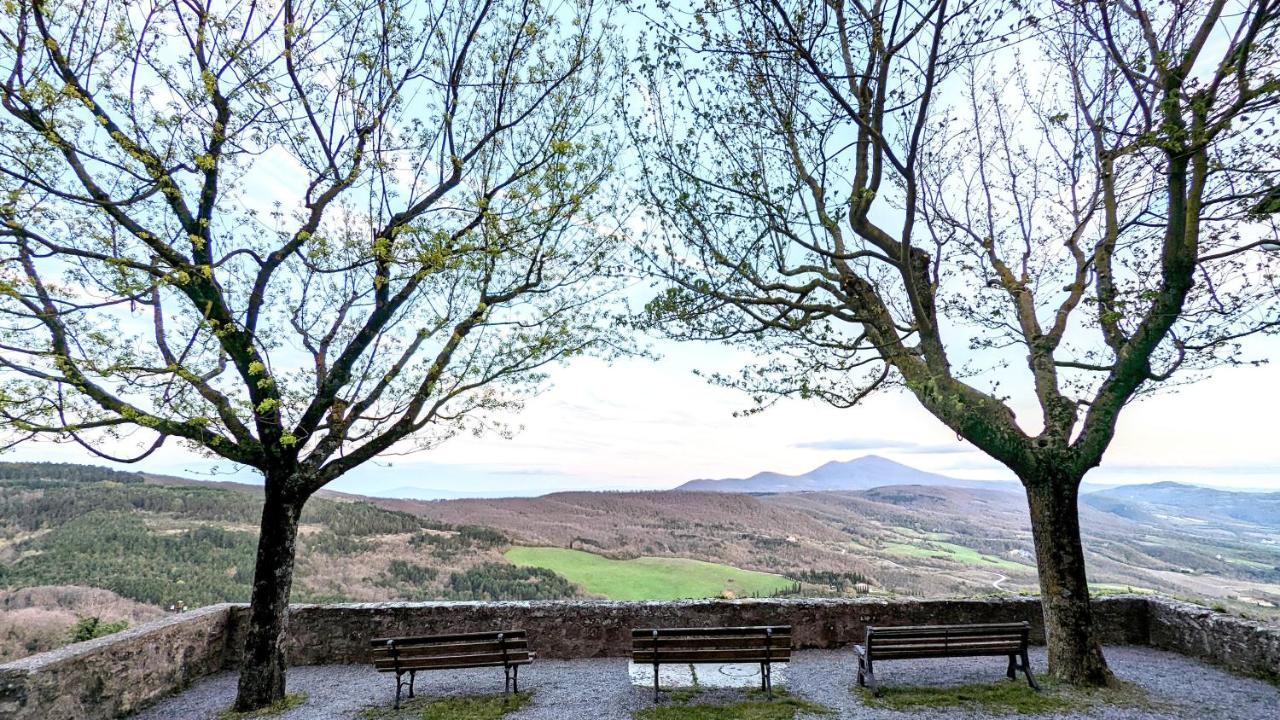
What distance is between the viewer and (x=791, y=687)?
6.99 metres

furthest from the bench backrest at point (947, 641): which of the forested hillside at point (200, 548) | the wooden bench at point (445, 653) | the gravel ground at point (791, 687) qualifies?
the forested hillside at point (200, 548)

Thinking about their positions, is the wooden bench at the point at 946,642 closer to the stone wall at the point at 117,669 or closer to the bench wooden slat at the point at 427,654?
the bench wooden slat at the point at 427,654

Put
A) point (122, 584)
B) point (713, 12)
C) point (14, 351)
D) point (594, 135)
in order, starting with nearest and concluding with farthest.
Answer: point (14, 351) → point (713, 12) → point (594, 135) → point (122, 584)

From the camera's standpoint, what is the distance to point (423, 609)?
837cm

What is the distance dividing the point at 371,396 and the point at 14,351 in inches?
147

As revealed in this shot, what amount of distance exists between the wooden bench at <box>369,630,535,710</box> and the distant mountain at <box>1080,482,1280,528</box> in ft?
141

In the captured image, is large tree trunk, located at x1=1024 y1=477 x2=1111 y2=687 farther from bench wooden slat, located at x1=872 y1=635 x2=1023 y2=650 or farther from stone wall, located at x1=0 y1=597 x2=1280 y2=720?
stone wall, located at x1=0 y1=597 x2=1280 y2=720

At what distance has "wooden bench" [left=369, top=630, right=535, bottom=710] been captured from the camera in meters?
6.75

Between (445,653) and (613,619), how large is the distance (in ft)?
8.86

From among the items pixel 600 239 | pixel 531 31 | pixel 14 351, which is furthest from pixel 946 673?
pixel 14 351

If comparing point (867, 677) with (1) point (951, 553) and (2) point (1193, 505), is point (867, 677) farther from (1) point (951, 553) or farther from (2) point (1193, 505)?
(2) point (1193, 505)

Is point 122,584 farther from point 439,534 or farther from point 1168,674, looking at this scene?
point 1168,674

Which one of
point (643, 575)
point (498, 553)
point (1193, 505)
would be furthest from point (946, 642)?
point (1193, 505)

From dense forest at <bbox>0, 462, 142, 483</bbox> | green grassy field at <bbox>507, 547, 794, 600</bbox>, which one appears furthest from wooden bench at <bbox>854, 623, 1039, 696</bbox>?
dense forest at <bbox>0, 462, 142, 483</bbox>
